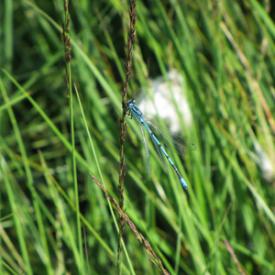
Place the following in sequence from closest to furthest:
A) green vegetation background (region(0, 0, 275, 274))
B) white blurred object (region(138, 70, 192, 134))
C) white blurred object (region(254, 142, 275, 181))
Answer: green vegetation background (region(0, 0, 275, 274)), white blurred object (region(254, 142, 275, 181)), white blurred object (region(138, 70, 192, 134))

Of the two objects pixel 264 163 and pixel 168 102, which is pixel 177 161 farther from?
pixel 168 102

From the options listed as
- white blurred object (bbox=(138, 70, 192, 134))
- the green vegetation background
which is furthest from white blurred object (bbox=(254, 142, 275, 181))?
white blurred object (bbox=(138, 70, 192, 134))

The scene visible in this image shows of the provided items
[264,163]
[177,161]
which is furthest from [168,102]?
[177,161]

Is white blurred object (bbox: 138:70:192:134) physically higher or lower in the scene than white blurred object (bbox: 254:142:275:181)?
higher

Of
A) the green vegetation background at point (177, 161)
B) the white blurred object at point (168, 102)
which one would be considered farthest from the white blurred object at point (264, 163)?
the white blurred object at point (168, 102)

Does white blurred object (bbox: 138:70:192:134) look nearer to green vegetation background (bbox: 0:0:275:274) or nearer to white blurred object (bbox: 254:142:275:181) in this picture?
green vegetation background (bbox: 0:0:275:274)

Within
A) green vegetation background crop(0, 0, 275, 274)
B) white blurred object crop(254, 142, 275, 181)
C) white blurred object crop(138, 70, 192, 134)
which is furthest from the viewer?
white blurred object crop(138, 70, 192, 134)

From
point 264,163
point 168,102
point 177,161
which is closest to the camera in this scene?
point 177,161

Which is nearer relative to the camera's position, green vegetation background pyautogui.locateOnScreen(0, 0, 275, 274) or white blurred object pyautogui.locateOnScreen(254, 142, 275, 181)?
green vegetation background pyautogui.locateOnScreen(0, 0, 275, 274)

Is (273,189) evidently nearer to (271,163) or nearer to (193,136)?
(271,163)

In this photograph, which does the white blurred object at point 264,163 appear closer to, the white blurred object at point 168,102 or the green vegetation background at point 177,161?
the green vegetation background at point 177,161
